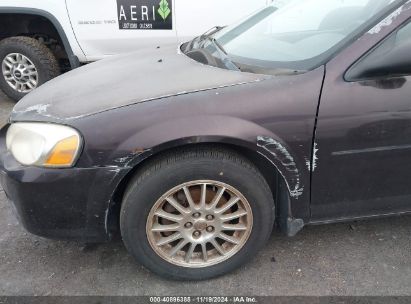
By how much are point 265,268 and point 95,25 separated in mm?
3633

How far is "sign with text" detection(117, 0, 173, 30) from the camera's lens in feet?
15.6

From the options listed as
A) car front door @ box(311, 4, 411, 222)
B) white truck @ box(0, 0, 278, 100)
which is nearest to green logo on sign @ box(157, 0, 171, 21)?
white truck @ box(0, 0, 278, 100)

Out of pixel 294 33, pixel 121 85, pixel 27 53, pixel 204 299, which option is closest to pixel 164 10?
pixel 27 53

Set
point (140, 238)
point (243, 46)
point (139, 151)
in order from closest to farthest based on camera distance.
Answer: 1. point (139, 151)
2. point (140, 238)
3. point (243, 46)

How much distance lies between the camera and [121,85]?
7.75 feet

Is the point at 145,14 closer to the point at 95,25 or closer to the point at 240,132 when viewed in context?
the point at 95,25

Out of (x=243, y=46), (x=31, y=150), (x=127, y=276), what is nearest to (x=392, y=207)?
(x=243, y=46)

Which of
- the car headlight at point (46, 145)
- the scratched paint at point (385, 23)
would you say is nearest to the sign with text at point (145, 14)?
the car headlight at point (46, 145)

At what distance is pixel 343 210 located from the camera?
2344 mm

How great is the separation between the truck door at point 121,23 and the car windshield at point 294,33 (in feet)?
5.75

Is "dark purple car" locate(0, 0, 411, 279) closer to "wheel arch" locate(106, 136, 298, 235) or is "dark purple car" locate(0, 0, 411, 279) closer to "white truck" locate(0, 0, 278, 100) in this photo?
"wheel arch" locate(106, 136, 298, 235)

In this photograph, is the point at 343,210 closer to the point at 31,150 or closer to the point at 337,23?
the point at 337,23

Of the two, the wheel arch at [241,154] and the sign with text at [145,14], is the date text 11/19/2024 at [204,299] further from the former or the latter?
the sign with text at [145,14]

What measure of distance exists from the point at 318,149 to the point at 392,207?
25.4 inches
